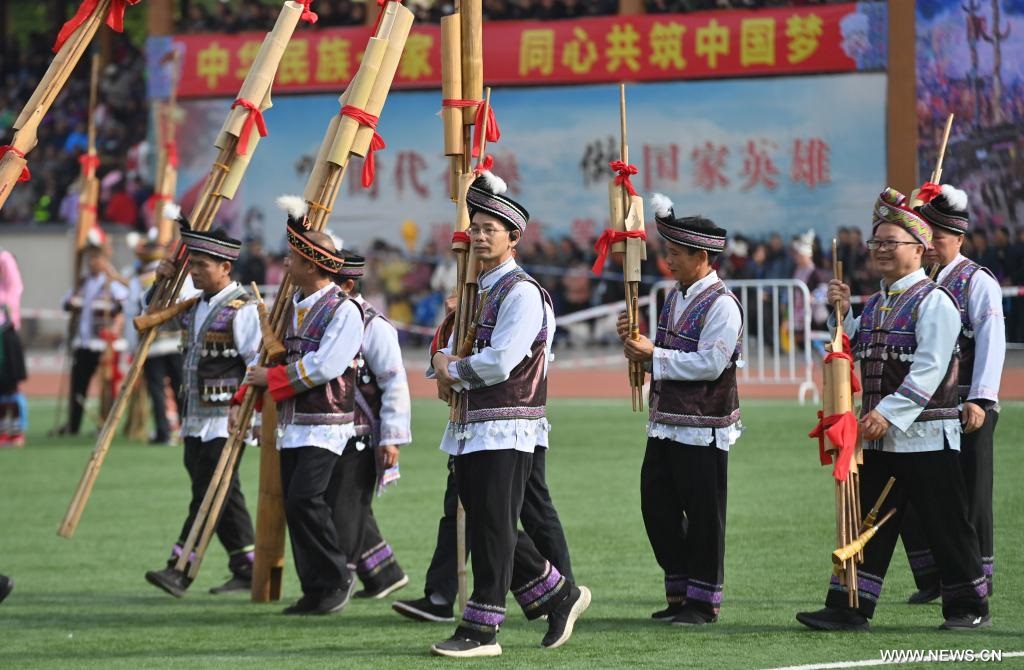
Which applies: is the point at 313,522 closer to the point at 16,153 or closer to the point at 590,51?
the point at 16,153

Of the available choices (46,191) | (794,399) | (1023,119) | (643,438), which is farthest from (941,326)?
(46,191)

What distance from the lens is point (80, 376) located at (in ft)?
48.8

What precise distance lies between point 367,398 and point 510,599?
1.14 m

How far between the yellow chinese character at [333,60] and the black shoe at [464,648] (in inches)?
758

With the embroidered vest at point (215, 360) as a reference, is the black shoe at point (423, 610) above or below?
below

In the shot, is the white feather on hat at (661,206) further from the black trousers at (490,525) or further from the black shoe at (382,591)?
the black shoe at (382,591)

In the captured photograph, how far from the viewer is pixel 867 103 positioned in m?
21.3

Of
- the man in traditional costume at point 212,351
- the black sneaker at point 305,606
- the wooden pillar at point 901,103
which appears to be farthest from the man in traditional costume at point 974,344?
the wooden pillar at point 901,103

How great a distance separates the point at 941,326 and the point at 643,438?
286 inches

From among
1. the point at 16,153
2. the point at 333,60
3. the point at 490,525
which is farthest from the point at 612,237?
the point at 333,60

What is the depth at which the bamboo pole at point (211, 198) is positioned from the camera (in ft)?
23.2

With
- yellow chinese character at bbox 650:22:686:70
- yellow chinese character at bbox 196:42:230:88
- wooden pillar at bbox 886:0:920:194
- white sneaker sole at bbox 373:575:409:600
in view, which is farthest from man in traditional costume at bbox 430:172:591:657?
yellow chinese character at bbox 196:42:230:88

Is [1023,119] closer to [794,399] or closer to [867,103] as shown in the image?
[794,399]

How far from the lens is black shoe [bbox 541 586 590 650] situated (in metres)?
6.12
